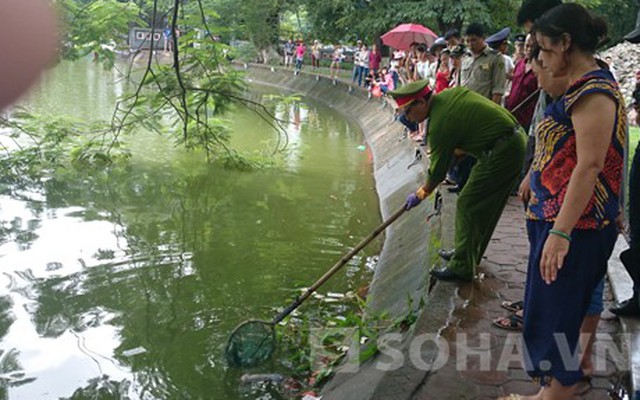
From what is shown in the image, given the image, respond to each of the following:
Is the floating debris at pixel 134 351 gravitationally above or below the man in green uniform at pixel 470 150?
below

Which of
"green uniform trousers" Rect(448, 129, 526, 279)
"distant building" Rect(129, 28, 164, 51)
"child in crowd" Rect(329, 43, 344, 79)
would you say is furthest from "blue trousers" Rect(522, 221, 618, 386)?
"child in crowd" Rect(329, 43, 344, 79)

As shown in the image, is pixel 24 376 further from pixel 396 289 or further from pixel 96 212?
pixel 96 212

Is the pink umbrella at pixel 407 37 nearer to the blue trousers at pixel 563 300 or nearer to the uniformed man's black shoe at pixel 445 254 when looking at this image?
the uniformed man's black shoe at pixel 445 254

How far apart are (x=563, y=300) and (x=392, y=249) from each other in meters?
4.55

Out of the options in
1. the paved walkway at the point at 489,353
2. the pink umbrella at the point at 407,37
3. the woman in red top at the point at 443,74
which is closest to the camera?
the paved walkway at the point at 489,353

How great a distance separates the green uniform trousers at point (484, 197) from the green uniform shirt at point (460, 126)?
0.09 meters

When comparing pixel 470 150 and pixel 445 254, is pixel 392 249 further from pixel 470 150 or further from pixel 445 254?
pixel 470 150

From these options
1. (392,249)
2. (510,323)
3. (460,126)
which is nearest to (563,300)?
(510,323)

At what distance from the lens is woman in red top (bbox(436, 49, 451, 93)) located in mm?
8172

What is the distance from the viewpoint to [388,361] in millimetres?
3500

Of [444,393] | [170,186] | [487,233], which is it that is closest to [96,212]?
[170,186]

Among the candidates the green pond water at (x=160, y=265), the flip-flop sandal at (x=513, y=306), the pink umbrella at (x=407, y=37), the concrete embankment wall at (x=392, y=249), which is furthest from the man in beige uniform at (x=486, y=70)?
the pink umbrella at (x=407, y=37)

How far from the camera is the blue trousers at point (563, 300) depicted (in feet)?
7.50

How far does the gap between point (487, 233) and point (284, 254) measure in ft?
11.3
